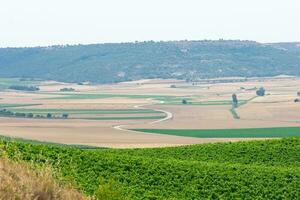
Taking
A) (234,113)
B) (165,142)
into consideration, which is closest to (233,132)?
(165,142)

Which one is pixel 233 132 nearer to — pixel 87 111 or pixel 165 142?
pixel 165 142

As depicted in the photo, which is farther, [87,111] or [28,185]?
[87,111]

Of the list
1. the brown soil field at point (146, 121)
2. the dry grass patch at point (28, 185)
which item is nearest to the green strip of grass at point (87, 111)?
the brown soil field at point (146, 121)

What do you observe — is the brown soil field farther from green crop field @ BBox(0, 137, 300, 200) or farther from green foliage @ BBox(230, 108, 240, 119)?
green crop field @ BBox(0, 137, 300, 200)

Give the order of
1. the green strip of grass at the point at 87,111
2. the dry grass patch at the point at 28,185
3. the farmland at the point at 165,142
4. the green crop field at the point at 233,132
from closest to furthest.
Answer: the dry grass patch at the point at 28,185 → the farmland at the point at 165,142 → the green crop field at the point at 233,132 → the green strip of grass at the point at 87,111

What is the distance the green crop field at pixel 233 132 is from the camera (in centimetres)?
7925

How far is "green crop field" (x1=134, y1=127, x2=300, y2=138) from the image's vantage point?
7925 cm

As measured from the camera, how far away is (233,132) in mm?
82875

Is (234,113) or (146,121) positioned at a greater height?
(146,121)

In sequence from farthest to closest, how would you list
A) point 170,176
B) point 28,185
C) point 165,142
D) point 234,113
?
point 234,113 < point 165,142 < point 170,176 < point 28,185

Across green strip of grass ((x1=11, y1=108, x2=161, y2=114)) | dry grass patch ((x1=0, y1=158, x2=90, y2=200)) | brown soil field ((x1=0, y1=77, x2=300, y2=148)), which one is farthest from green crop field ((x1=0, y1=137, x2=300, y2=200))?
green strip of grass ((x1=11, y1=108, x2=161, y2=114))

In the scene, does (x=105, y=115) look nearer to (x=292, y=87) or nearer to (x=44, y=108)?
(x=44, y=108)

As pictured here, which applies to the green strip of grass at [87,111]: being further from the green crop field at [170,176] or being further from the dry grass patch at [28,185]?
the dry grass patch at [28,185]

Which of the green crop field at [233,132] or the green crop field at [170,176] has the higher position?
the green crop field at [170,176]
